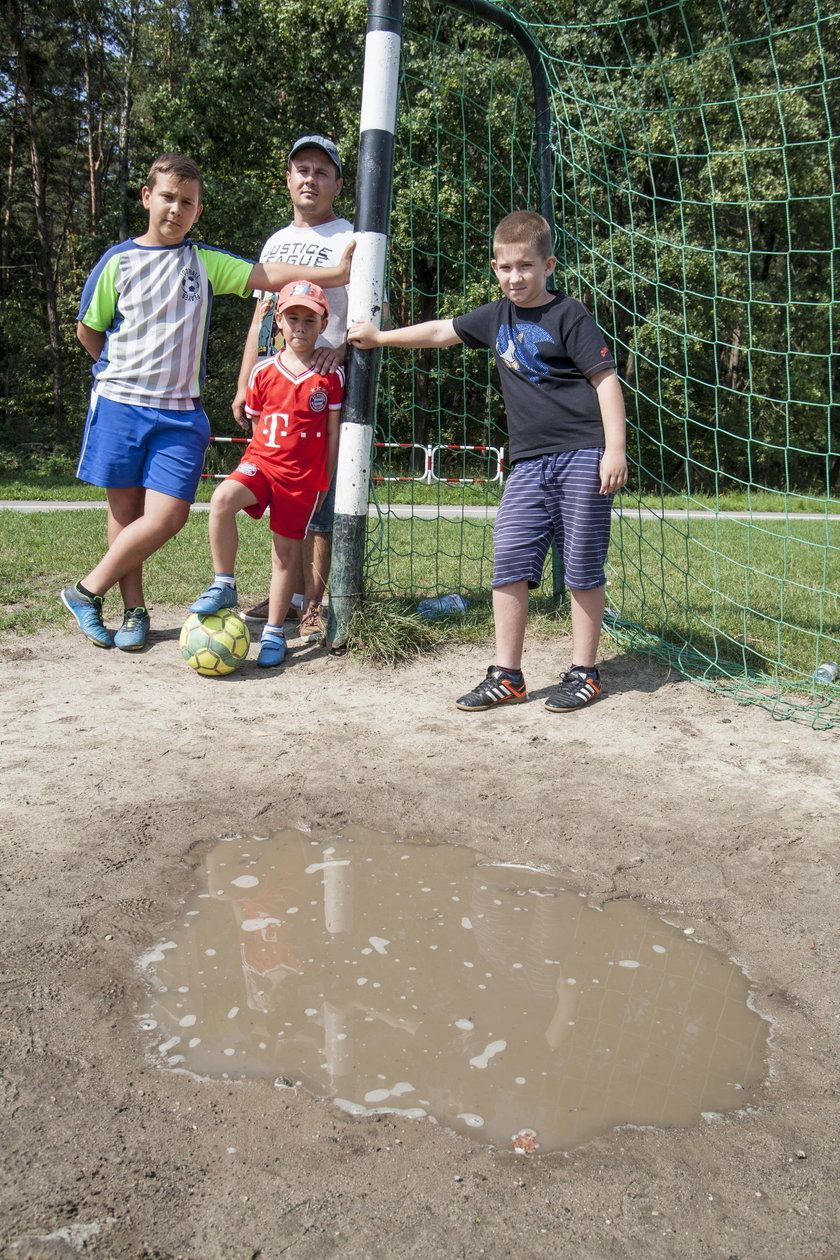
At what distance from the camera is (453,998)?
2266 millimetres

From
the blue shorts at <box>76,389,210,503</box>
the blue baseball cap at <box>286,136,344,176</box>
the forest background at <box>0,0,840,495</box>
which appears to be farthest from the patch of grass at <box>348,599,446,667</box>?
the forest background at <box>0,0,840,495</box>

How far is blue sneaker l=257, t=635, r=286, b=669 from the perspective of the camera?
4598mm

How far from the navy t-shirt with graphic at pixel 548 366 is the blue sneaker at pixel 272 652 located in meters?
1.36

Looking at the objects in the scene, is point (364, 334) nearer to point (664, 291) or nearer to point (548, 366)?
point (548, 366)

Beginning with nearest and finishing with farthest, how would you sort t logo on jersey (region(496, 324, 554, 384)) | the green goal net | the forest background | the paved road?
t logo on jersey (region(496, 324, 554, 384)) < the green goal net < the paved road < the forest background

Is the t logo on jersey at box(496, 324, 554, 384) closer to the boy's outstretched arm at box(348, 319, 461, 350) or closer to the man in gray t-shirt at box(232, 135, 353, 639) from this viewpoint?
the boy's outstretched arm at box(348, 319, 461, 350)

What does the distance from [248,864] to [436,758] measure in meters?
0.97

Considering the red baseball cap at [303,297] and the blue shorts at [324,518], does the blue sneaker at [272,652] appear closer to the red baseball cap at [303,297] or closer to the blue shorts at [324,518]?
the blue shorts at [324,518]

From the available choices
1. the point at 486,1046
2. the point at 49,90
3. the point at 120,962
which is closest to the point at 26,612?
the point at 120,962

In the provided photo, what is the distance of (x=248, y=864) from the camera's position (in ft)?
9.43

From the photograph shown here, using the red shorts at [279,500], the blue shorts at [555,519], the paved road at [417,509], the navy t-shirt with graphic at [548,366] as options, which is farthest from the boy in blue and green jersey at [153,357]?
the paved road at [417,509]

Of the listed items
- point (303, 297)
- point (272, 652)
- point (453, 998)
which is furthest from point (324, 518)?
point (453, 998)

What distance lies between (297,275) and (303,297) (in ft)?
0.58

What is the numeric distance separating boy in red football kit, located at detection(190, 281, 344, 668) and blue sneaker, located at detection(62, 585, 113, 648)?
0.59 metres
